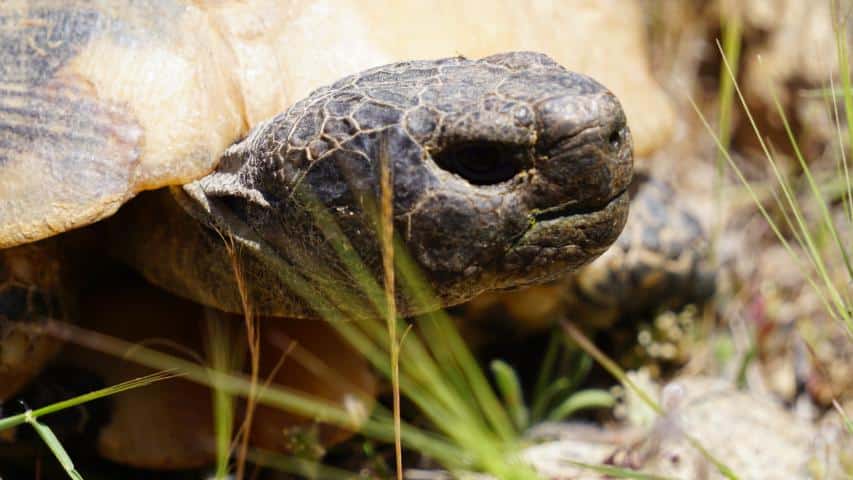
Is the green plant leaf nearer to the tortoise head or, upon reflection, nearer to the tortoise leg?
the tortoise head

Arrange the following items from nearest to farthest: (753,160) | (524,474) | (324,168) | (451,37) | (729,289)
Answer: (524,474) → (324,168) → (451,37) → (729,289) → (753,160)

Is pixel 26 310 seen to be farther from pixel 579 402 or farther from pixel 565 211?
pixel 579 402

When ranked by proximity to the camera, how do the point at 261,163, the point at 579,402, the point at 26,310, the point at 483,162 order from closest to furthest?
the point at 483,162
the point at 261,163
the point at 26,310
the point at 579,402

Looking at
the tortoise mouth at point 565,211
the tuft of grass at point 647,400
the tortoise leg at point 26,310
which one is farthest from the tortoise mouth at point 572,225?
the tortoise leg at point 26,310

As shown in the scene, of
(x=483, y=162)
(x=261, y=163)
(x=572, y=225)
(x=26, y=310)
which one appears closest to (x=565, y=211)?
(x=572, y=225)

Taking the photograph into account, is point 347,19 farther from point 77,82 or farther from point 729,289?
point 729,289

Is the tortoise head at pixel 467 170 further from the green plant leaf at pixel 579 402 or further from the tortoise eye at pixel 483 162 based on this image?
the green plant leaf at pixel 579 402

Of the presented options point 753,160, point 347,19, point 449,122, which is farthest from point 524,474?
point 753,160
